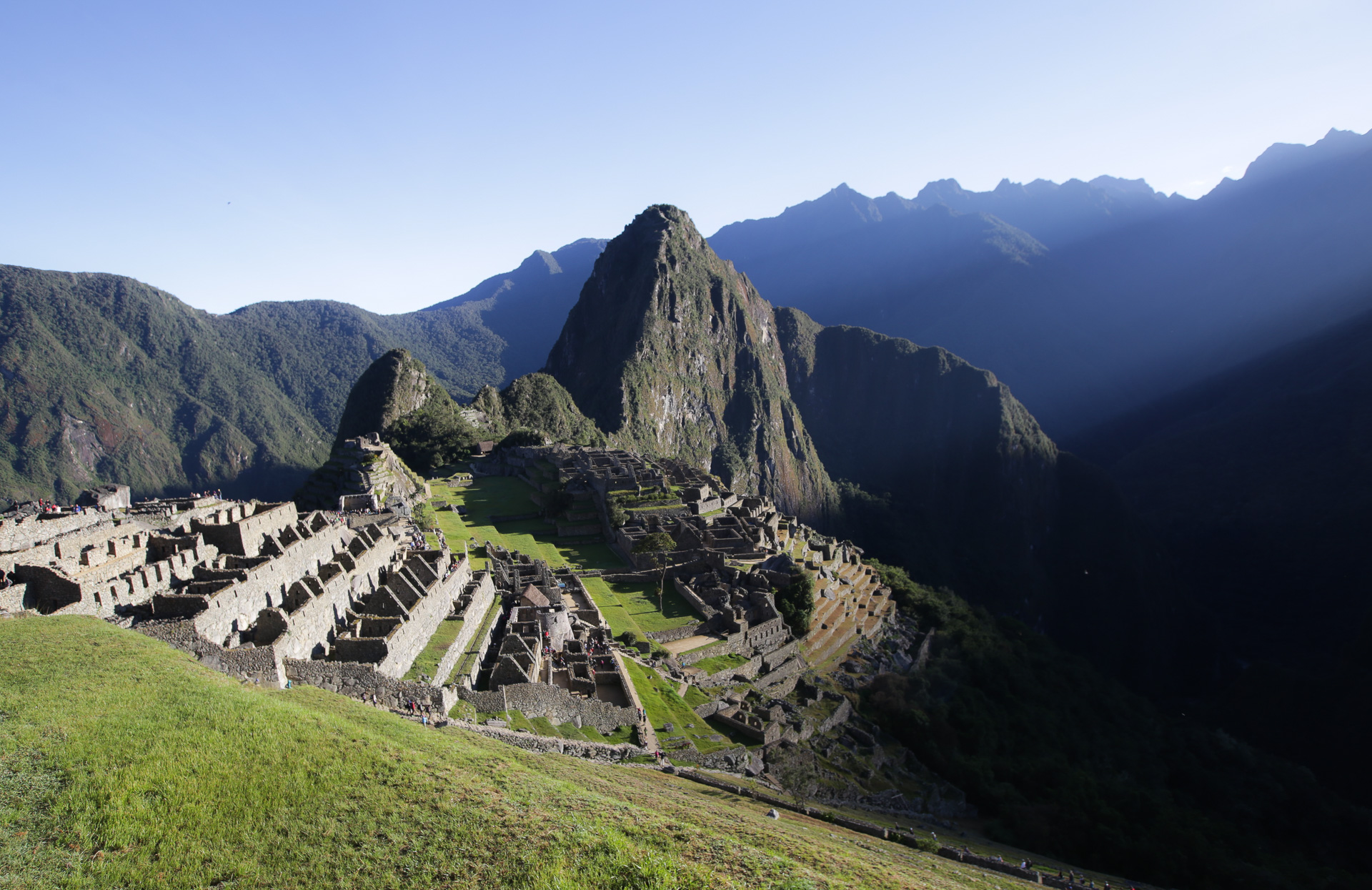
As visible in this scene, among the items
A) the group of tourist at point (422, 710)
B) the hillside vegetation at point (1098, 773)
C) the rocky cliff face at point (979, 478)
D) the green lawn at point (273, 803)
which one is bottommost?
the hillside vegetation at point (1098, 773)

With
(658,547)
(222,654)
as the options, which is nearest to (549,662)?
(222,654)

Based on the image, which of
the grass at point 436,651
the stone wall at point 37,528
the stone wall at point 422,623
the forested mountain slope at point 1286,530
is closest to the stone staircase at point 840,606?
the stone wall at point 422,623

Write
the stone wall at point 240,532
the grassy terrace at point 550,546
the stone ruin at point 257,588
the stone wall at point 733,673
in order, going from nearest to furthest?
the stone ruin at point 257,588 < the stone wall at point 240,532 < the stone wall at point 733,673 < the grassy terrace at point 550,546

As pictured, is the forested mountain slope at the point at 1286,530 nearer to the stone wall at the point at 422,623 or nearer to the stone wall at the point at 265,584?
the stone wall at the point at 422,623

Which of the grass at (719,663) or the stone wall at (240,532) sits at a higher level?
the stone wall at (240,532)

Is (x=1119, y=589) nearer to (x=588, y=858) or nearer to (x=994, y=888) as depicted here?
(x=994, y=888)

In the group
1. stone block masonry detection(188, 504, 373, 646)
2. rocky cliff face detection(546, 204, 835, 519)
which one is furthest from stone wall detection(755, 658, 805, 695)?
rocky cliff face detection(546, 204, 835, 519)

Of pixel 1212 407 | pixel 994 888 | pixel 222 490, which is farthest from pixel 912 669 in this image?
pixel 1212 407
